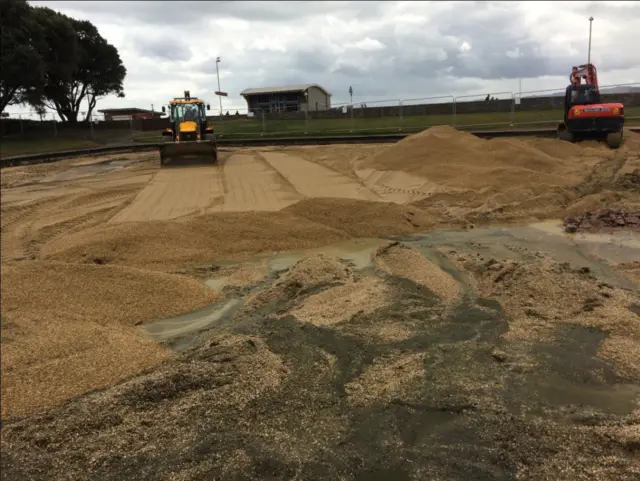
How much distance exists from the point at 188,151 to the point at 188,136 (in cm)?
95

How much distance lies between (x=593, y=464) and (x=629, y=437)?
1.37 feet

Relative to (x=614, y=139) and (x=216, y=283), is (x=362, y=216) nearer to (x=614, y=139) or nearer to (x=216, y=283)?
(x=216, y=283)

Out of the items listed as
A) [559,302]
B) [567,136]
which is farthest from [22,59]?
[559,302]

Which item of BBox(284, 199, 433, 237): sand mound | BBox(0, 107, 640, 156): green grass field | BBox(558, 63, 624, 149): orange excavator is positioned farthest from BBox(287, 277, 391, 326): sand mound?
BBox(0, 107, 640, 156): green grass field

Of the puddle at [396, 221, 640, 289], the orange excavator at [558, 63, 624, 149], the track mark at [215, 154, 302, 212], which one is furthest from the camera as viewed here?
the orange excavator at [558, 63, 624, 149]

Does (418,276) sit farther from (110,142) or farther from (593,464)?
(110,142)

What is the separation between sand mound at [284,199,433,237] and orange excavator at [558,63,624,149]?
10.2 m

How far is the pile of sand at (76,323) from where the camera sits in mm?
3928

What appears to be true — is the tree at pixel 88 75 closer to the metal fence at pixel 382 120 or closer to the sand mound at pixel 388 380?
the metal fence at pixel 382 120

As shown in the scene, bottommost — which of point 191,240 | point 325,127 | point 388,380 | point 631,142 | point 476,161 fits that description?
point 388,380

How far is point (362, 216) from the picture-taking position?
32.1 ft

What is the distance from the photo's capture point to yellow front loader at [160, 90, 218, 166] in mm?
17734

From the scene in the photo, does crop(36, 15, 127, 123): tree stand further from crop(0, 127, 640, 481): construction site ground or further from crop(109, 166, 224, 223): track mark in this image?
crop(0, 127, 640, 481): construction site ground

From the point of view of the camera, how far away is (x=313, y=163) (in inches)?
695
